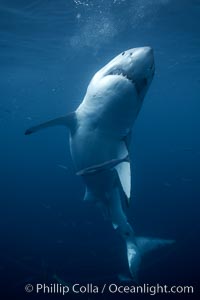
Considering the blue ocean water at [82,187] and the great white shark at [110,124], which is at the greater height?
the great white shark at [110,124]

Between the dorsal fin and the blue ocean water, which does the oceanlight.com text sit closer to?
the blue ocean water

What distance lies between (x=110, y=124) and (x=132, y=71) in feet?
3.55

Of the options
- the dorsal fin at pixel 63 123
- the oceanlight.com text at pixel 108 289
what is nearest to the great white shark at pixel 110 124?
the dorsal fin at pixel 63 123

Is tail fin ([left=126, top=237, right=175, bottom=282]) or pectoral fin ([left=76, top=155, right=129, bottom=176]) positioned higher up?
pectoral fin ([left=76, top=155, right=129, bottom=176])

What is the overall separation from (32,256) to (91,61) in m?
23.9

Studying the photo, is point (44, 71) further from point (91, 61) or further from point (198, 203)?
point (198, 203)

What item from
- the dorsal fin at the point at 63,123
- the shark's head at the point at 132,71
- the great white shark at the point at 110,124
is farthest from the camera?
the dorsal fin at the point at 63,123

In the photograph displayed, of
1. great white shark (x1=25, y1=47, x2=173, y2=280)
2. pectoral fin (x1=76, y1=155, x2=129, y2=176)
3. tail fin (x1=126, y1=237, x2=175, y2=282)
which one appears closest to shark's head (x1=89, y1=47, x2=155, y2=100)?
great white shark (x1=25, y1=47, x2=173, y2=280)

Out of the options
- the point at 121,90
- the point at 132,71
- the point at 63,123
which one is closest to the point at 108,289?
the point at 63,123

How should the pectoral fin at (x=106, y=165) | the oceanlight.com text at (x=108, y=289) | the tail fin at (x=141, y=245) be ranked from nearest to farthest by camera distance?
the pectoral fin at (x=106, y=165)
the tail fin at (x=141, y=245)
the oceanlight.com text at (x=108, y=289)

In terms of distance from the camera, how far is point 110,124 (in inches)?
185

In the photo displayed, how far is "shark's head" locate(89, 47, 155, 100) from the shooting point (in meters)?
3.69

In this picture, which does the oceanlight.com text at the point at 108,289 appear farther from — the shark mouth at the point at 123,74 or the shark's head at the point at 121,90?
the shark mouth at the point at 123,74

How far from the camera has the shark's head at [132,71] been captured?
145 inches
